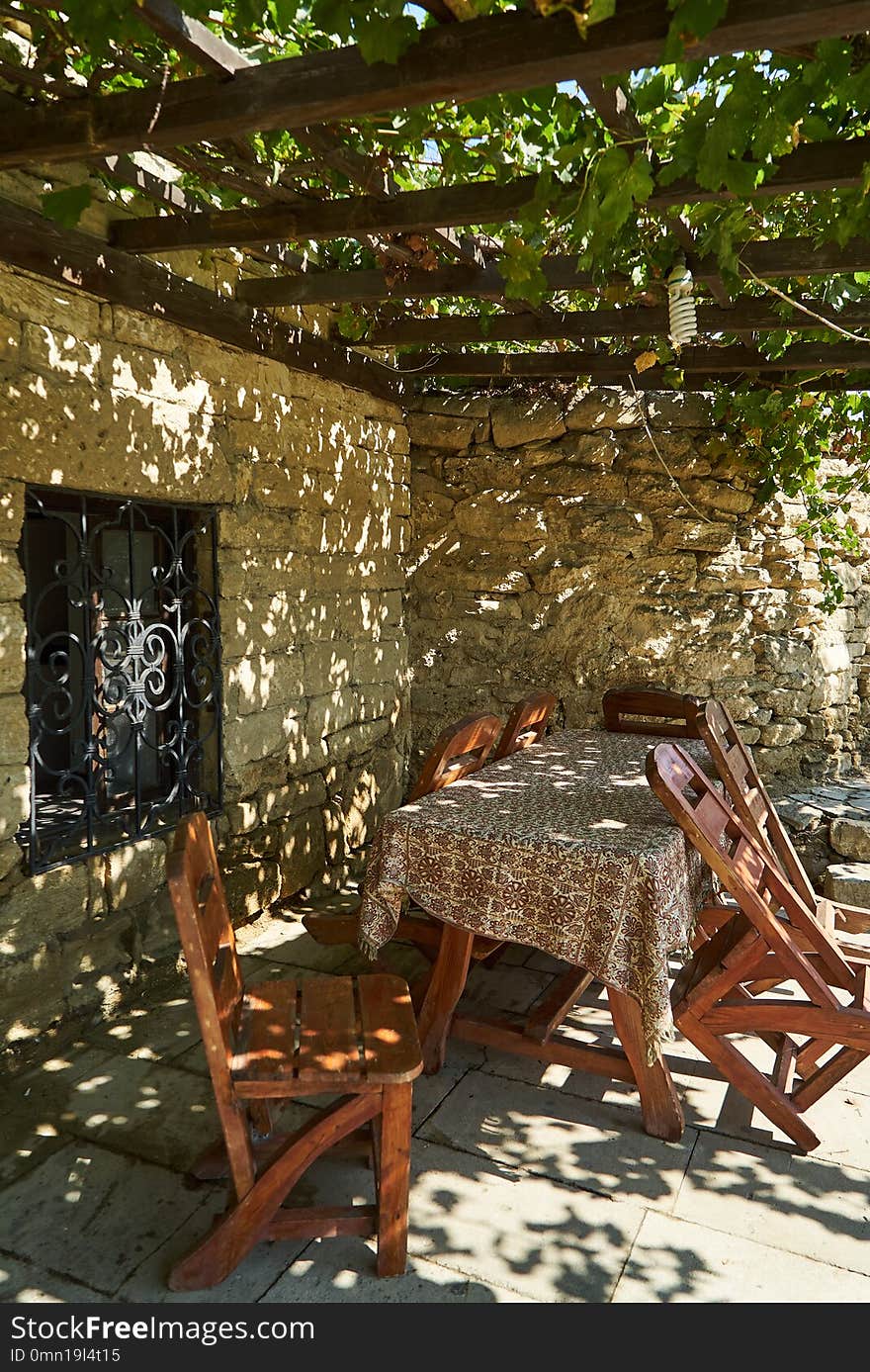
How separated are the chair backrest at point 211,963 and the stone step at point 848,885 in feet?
9.96

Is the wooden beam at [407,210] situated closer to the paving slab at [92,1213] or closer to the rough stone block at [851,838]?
the paving slab at [92,1213]

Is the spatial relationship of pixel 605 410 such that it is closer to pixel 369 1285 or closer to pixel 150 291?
pixel 150 291

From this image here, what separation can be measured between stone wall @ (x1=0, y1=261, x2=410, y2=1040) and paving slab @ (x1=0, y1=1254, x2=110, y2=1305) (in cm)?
93

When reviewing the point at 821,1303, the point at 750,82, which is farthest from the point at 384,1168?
the point at 750,82

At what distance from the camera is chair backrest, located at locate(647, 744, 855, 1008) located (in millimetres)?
2379

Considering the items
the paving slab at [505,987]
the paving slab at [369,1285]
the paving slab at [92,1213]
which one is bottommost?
the paving slab at [369,1285]

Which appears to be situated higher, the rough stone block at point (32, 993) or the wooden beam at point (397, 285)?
the wooden beam at point (397, 285)

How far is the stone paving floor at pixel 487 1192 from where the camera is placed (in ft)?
6.66

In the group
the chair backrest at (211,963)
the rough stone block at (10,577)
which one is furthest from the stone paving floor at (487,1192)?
the rough stone block at (10,577)

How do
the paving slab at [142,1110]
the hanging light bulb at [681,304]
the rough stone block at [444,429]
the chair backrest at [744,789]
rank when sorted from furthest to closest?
1. the rough stone block at [444,429]
2. the hanging light bulb at [681,304]
3. the chair backrest at [744,789]
4. the paving slab at [142,1110]

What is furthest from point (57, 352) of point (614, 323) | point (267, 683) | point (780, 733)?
point (780, 733)

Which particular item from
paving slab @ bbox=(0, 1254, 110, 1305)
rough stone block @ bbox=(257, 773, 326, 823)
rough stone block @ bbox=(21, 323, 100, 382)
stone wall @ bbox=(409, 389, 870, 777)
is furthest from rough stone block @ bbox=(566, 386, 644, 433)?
paving slab @ bbox=(0, 1254, 110, 1305)

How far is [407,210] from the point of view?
2.68 meters

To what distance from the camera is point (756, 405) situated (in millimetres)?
4562
